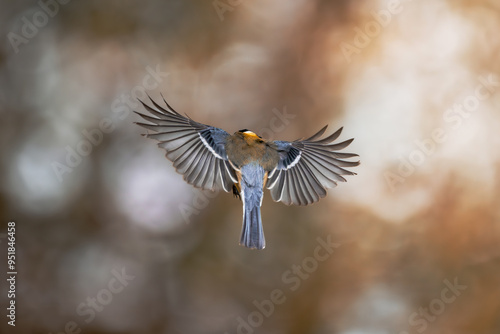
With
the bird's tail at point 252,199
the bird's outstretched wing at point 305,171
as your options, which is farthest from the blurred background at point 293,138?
the bird's tail at point 252,199

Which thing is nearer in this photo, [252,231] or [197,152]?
[252,231]

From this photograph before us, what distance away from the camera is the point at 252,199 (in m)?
1.23

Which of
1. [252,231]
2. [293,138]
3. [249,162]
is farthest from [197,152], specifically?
[293,138]

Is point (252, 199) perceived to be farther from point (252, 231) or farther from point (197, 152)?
point (197, 152)

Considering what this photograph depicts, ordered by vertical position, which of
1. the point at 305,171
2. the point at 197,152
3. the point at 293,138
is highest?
the point at 293,138

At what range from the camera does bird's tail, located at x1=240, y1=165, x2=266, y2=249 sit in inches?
46.0

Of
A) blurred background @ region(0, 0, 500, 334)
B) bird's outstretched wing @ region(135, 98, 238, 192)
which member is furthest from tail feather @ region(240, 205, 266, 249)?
blurred background @ region(0, 0, 500, 334)

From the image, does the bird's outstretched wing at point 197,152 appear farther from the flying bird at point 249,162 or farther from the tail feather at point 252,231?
the tail feather at point 252,231

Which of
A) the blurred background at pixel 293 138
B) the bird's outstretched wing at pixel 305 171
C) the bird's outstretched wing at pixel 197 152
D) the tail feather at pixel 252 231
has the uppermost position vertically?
the blurred background at pixel 293 138

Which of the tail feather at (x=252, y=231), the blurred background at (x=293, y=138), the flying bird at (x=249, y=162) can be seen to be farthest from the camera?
the blurred background at (x=293, y=138)

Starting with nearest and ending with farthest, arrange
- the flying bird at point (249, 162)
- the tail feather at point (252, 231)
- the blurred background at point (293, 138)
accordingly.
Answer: the tail feather at point (252, 231), the flying bird at point (249, 162), the blurred background at point (293, 138)

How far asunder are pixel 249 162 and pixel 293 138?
0.99 metres

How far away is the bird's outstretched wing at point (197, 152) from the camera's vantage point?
1.26 meters

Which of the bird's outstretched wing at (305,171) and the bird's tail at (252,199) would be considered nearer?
the bird's tail at (252,199)
